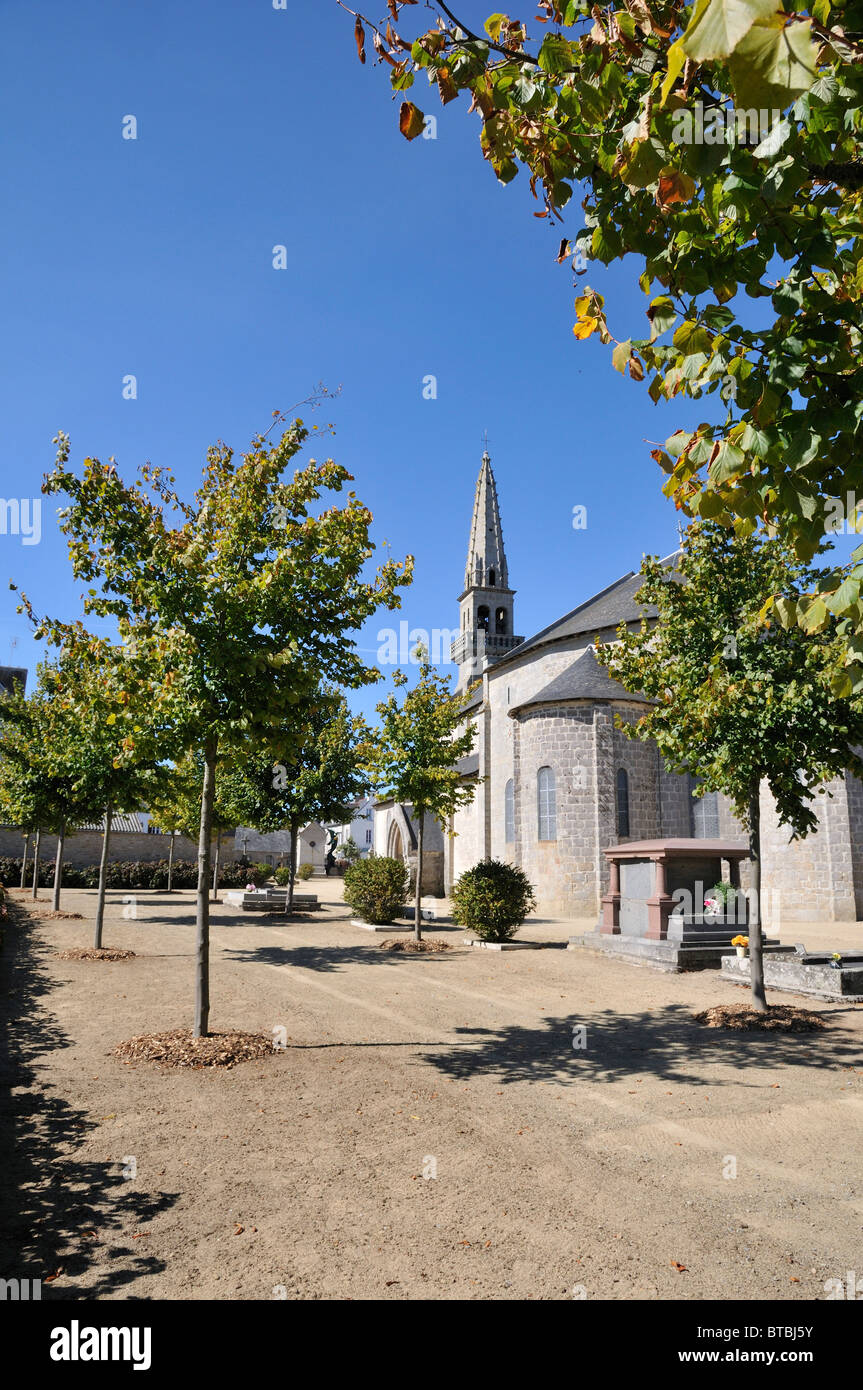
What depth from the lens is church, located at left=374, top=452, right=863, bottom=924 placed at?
75.4 ft

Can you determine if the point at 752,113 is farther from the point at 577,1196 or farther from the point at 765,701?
the point at 765,701

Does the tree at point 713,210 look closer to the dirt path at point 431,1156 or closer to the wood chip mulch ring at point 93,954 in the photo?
the dirt path at point 431,1156

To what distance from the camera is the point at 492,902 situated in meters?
16.9

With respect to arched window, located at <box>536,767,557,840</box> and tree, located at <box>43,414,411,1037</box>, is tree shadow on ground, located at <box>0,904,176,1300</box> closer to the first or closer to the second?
tree, located at <box>43,414,411,1037</box>

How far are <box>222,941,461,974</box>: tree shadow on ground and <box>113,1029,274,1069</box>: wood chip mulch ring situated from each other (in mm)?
5147

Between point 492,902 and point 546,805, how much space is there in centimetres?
934

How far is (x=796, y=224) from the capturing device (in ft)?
9.25

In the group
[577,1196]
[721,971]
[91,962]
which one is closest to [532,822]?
[721,971]

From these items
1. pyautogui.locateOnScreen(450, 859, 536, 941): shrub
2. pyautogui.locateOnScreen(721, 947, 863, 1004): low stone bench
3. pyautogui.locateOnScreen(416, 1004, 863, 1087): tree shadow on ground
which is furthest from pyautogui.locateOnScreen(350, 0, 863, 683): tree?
pyautogui.locateOnScreen(450, 859, 536, 941): shrub

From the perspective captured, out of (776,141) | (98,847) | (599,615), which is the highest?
(599,615)

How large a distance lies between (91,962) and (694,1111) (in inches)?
398

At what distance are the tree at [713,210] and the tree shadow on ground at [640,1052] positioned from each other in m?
5.30

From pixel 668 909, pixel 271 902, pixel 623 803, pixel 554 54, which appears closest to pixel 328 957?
pixel 668 909

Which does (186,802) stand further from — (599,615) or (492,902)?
(599,615)
